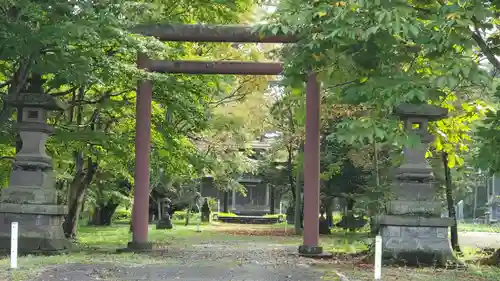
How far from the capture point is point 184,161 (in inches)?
800

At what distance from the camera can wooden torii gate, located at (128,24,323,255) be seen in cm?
1603

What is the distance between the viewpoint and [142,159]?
1712 cm

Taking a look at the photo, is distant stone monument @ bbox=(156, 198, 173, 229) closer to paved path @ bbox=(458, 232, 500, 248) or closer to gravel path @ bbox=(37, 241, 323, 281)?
paved path @ bbox=(458, 232, 500, 248)

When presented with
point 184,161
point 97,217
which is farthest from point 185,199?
point 184,161

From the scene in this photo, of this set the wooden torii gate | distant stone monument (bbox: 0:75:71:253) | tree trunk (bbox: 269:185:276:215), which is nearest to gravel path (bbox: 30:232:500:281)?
the wooden torii gate

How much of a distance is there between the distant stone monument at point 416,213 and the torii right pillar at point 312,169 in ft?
10.5

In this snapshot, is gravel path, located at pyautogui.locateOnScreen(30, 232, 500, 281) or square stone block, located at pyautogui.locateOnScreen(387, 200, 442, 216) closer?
gravel path, located at pyautogui.locateOnScreen(30, 232, 500, 281)

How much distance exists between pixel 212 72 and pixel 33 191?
5981mm

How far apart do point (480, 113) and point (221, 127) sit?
1402 cm

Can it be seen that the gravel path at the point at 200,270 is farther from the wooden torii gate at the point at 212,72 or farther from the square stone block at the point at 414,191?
the square stone block at the point at 414,191

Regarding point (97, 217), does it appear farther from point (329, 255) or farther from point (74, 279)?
point (74, 279)

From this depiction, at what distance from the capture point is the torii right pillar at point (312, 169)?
16.4 metres

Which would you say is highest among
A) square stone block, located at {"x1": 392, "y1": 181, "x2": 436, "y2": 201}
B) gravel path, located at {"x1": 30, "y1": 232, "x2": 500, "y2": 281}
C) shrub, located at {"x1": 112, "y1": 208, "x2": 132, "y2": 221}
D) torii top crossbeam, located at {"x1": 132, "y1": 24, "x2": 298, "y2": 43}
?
torii top crossbeam, located at {"x1": 132, "y1": 24, "x2": 298, "y2": 43}

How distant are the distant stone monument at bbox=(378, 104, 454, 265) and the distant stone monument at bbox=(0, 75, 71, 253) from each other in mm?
7703
